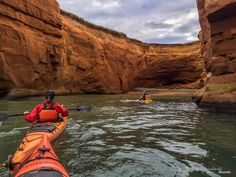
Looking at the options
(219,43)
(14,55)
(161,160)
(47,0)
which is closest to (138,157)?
(161,160)

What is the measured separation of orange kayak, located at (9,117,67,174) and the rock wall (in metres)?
8.13

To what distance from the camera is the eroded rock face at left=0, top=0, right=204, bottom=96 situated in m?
21.6

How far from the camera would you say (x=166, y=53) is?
4675 cm

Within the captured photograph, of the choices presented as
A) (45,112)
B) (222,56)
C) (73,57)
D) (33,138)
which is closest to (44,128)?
(45,112)

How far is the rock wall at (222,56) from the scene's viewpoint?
12.9 metres

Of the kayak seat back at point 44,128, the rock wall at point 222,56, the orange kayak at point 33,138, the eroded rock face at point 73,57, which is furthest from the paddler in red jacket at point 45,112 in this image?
the eroded rock face at point 73,57

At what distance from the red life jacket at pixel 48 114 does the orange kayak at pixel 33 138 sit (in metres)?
0.15

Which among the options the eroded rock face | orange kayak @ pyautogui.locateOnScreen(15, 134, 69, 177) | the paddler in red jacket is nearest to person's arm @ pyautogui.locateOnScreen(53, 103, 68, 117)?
the paddler in red jacket

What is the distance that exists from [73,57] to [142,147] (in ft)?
82.8

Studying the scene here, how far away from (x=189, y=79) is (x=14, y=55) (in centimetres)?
3361

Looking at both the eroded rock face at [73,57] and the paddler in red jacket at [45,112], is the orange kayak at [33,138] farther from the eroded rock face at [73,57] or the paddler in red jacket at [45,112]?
the eroded rock face at [73,57]

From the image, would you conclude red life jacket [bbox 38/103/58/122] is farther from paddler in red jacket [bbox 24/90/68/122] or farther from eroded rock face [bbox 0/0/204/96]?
eroded rock face [bbox 0/0/204/96]

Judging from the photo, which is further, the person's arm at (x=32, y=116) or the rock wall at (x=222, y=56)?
the rock wall at (x=222, y=56)

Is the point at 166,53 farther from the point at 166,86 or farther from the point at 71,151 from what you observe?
the point at 71,151
